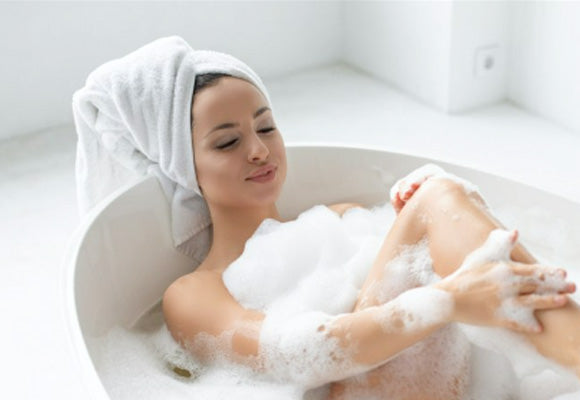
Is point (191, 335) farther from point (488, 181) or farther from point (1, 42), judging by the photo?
point (1, 42)

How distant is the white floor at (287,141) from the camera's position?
180 cm

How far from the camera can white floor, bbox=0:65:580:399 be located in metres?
1.80

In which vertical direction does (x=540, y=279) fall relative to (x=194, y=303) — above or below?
above

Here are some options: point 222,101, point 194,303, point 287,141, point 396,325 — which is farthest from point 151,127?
point 287,141

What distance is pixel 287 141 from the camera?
2.50m

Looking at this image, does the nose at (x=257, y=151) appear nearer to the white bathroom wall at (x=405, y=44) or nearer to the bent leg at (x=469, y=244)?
the bent leg at (x=469, y=244)

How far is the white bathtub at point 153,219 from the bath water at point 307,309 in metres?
0.03

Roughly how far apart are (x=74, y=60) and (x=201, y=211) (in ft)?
3.35

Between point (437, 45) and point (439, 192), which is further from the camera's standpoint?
point (437, 45)

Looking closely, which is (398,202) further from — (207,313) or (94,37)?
(94,37)

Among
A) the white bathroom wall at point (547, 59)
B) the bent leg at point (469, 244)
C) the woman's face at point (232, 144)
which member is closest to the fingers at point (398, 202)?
the bent leg at point (469, 244)

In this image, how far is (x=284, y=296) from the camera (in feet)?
5.06

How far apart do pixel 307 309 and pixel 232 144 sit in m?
0.32

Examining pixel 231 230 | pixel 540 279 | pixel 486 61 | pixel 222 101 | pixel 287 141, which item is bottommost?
pixel 287 141
